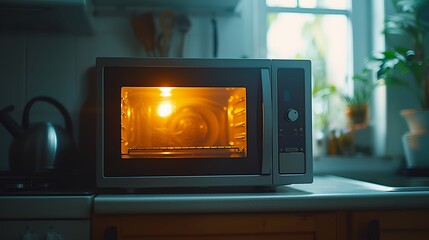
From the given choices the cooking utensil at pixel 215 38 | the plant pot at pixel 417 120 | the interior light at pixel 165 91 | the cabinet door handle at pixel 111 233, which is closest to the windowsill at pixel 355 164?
the plant pot at pixel 417 120

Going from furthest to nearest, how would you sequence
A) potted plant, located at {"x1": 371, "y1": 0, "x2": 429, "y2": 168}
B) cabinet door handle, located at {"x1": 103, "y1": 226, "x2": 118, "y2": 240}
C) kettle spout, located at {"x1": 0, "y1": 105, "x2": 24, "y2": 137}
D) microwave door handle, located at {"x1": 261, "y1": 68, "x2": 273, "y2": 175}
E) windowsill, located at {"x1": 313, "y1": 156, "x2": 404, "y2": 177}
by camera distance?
windowsill, located at {"x1": 313, "y1": 156, "x2": 404, "y2": 177} → potted plant, located at {"x1": 371, "y1": 0, "x2": 429, "y2": 168} → kettle spout, located at {"x1": 0, "y1": 105, "x2": 24, "y2": 137} → microwave door handle, located at {"x1": 261, "y1": 68, "x2": 273, "y2": 175} → cabinet door handle, located at {"x1": 103, "y1": 226, "x2": 118, "y2": 240}

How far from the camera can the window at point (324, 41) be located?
6.07 ft

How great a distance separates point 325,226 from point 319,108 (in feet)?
2.74

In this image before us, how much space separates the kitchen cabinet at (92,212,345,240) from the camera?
106 centimetres

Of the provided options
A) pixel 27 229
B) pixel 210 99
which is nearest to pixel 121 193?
pixel 27 229

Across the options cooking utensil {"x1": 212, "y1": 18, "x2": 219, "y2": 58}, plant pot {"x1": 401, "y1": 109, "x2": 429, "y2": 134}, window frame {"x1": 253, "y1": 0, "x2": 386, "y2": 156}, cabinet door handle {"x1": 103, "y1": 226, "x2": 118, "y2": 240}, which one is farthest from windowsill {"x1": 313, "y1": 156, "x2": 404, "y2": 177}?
cabinet door handle {"x1": 103, "y1": 226, "x2": 118, "y2": 240}

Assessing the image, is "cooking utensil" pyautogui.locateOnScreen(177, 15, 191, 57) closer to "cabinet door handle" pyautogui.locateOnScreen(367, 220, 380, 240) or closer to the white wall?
the white wall

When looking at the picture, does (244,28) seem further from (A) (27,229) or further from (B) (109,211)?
(A) (27,229)

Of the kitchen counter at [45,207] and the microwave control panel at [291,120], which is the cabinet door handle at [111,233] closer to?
the kitchen counter at [45,207]

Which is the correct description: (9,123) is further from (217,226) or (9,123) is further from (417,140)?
(417,140)

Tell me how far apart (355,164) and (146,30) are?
0.96m

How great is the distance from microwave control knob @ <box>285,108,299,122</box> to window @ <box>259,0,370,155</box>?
2.30ft

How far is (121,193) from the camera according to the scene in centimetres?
115

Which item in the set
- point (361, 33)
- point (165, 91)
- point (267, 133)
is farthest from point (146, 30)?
point (361, 33)
